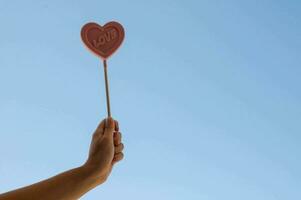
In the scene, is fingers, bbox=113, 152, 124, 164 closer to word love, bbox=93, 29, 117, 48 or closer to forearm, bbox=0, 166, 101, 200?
forearm, bbox=0, 166, 101, 200

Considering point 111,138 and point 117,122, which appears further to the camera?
point 117,122

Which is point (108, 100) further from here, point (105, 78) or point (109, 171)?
point (109, 171)

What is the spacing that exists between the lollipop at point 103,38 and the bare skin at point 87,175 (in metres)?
0.98

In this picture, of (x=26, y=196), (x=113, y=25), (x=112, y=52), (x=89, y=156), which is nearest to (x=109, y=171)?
(x=89, y=156)

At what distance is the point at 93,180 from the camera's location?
2.54m

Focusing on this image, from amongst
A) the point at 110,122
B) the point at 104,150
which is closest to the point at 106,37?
the point at 110,122

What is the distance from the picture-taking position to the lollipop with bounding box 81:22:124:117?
390 centimetres

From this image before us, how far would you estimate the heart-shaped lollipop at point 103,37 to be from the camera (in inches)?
154

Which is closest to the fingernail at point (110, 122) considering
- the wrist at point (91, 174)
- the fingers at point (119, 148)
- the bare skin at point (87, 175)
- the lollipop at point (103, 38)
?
the bare skin at point (87, 175)

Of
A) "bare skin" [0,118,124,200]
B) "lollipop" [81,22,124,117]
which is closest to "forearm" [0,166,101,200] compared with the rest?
"bare skin" [0,118,124,200]

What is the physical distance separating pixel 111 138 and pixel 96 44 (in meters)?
1.26

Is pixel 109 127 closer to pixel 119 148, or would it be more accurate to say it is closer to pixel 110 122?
pixel 110 122

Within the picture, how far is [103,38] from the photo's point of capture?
13.1ft

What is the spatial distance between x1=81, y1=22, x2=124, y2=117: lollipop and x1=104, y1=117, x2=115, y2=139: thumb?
87 centimetres
